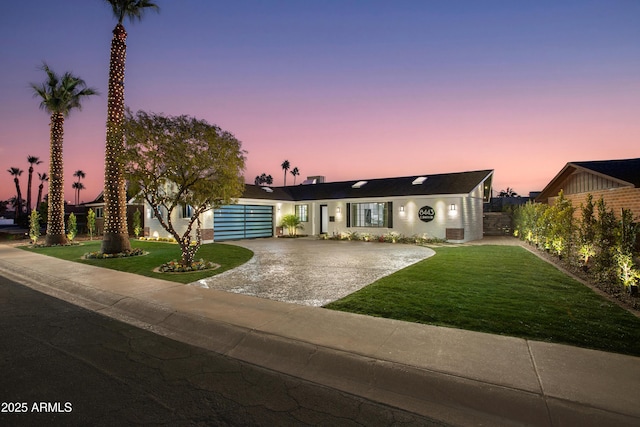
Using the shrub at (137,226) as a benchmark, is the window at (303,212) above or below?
above

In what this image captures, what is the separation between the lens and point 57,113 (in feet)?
59.9

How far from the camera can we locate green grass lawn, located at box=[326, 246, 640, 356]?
4594 millimetres

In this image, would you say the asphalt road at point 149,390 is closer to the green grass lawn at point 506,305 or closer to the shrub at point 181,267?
the green grass lawn at point 506,305

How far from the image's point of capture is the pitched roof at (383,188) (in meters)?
19.8

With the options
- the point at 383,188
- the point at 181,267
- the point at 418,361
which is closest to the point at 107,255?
the point at 181,267

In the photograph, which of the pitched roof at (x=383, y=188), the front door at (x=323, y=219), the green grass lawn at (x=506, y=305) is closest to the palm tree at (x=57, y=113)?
the pitched roof at (x=383, y=188)

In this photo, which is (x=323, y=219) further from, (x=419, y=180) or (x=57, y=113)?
(x=57, y=113)

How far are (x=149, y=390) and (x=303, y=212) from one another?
73.6 feet

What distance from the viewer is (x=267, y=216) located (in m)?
24.2

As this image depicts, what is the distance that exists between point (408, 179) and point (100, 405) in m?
22.3

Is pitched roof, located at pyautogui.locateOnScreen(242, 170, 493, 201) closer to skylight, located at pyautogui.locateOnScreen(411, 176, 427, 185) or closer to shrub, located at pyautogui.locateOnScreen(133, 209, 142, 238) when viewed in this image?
skylight, located at pyautogui.locateOnScreen(411, 176, 427, 185)

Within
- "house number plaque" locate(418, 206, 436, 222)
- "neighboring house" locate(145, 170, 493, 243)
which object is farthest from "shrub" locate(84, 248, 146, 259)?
"house number plaque" locate(418, 206, 436, 222)

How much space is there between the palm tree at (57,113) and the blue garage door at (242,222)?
9051mm

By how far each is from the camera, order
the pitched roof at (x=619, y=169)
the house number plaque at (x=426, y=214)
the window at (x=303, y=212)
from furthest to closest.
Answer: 1. the window at (x=303, y=212)
2. the house number plaque at (x=426, y=214)
3. the pitched roof at (x=619, y=169)
